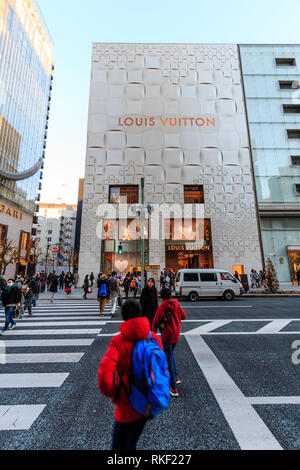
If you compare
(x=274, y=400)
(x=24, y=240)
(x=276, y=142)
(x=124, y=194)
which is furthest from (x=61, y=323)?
(x=24, y=240)

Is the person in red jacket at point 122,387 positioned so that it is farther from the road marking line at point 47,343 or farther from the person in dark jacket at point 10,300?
the person in dark jacket at point 10,300

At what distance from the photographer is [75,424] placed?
9.30ft

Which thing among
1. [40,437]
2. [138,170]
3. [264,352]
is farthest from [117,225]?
[40,437]

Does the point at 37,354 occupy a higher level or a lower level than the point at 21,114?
lower

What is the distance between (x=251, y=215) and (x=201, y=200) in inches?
251

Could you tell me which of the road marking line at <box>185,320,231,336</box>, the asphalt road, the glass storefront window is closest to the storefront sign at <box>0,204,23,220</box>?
the glass storefront window

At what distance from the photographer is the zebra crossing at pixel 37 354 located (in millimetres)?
3125

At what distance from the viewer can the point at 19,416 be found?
9.88ft

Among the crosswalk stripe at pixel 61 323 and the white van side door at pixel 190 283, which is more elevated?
the white van side door at pixel 190 283

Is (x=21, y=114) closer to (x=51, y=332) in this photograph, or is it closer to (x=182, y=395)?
(x=51, y=332)

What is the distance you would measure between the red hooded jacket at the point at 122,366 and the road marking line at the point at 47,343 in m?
4.72

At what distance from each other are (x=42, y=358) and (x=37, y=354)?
1.14 feet

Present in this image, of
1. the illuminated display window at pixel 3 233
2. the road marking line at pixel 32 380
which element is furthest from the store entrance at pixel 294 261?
the illuminated display window at pixel 3 233
